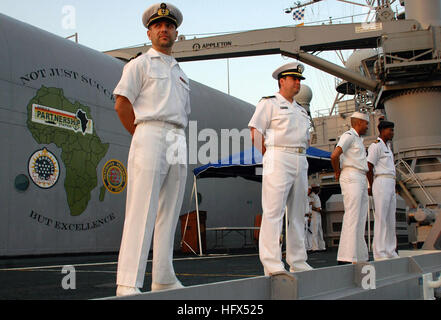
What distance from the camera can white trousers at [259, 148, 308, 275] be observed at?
376 centimetres

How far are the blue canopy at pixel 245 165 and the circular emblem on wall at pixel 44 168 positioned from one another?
2799mm

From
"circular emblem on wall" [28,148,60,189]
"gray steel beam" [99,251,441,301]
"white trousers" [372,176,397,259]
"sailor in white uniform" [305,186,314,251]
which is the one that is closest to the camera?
"gray steel beam" [99,251,441,301]

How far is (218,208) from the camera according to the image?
13102 millimetres

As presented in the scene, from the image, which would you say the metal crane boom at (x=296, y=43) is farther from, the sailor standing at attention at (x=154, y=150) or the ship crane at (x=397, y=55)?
the sailor standing at attention at (x=154, y=150)

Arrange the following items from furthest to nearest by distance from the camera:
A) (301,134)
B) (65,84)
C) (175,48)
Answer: (175,48) < (65,84) < (301,134)

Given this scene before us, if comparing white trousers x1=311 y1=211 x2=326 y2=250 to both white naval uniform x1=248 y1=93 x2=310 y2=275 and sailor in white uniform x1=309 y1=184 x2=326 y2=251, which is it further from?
white naval uniform x1=248 y1=93 x2=310 y2=275

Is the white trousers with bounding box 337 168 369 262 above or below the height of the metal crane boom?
below

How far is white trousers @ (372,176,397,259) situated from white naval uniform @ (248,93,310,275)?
2342 millimetres

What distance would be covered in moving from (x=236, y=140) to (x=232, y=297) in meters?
12.3

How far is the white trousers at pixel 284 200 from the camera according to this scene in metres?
3.76

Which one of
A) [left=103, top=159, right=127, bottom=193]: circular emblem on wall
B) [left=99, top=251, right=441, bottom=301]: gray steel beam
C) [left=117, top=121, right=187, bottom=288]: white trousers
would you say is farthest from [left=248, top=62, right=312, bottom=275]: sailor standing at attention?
[left=103, top=159, right=127, bottom=193]: circular emblem on wall
